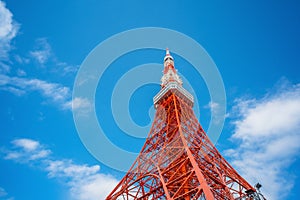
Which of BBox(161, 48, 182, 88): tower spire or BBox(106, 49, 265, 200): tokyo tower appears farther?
BBox(161, 48, 182, 88): tower spire

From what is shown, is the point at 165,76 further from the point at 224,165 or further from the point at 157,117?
the point at 224,165

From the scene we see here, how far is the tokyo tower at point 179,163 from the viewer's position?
11289 millimetres

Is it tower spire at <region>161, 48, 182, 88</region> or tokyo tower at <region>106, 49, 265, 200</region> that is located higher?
tower spire at <region>161, 48, 182, 88</region>

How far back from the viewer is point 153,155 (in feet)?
48.7

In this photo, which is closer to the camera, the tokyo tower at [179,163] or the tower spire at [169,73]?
the tokyo tower at [179,163]

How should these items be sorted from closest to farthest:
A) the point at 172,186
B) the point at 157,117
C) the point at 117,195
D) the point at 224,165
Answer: the point at 172,186
the point at 117,195
the point at 224,165
the point at 157,117

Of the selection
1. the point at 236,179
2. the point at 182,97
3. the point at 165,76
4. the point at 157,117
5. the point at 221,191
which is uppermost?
the point at 165,76

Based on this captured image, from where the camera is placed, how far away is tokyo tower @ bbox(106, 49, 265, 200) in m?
11.3

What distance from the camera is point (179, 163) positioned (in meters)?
12.0

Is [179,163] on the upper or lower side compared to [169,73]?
lower

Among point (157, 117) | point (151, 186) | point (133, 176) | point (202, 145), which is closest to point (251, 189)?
point (202, 145)

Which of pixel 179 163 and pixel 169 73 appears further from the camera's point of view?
pixel 169 73

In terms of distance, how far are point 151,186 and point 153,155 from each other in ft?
6.15

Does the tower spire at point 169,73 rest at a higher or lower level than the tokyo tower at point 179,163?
higher
